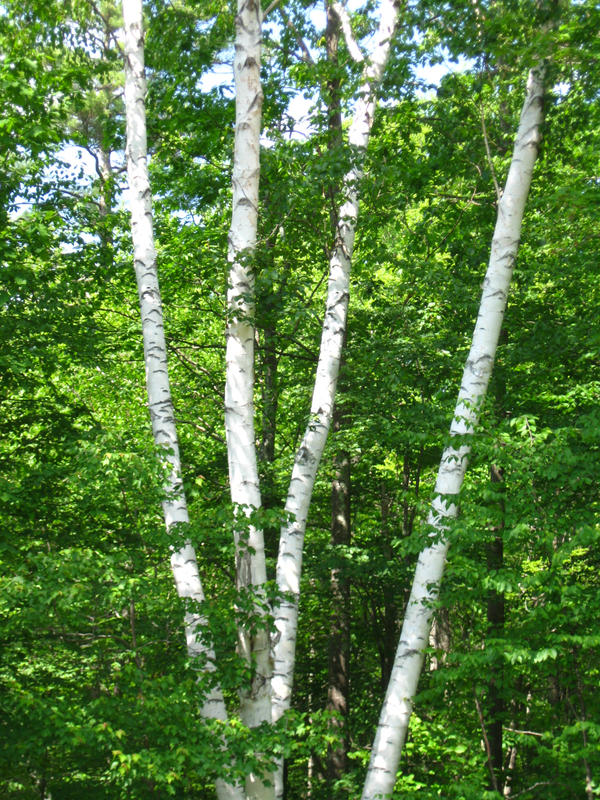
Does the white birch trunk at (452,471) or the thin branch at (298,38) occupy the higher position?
the thin branch at (298,38)

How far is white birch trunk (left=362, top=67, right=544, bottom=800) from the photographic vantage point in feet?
16.7

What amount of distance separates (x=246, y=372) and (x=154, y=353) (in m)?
0.72

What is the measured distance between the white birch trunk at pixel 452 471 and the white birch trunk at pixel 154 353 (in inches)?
42.0

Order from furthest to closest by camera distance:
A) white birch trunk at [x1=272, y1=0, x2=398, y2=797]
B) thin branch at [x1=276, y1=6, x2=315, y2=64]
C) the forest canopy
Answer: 1. thin branch at [x1=276, y1=6, x2=315, y2=64]
2. white birch trunk at [x1=272, y1=0, x2=398, y2=797]
3. the forest canopy

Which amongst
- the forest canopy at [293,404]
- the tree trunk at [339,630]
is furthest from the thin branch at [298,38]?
the tree trunk at [339,630]

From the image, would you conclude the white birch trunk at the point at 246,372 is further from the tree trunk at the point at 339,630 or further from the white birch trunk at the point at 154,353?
the tree trunk at the point at 339,630

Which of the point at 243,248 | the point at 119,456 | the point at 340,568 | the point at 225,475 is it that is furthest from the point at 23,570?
the point at 340,568

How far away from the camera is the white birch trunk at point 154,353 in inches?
201

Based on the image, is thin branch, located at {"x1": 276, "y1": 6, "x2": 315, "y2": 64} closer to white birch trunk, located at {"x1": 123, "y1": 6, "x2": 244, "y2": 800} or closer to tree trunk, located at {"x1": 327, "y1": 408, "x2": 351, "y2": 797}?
white birch trunk, located at {"x1": 123, "y1": 6, "x2": 244, "y2": 800}

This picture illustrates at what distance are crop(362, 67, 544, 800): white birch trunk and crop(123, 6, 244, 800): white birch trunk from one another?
107 centimetres

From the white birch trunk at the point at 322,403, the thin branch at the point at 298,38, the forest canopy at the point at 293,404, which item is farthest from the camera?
the thin branch at the point at 298,38

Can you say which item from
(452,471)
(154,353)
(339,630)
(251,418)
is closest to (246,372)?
(251,418)

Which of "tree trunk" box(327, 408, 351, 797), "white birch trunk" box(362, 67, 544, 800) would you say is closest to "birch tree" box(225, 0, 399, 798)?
"white birch trunk" box(362, 67, 544, 800)

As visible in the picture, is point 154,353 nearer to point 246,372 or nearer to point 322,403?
point 246,372
